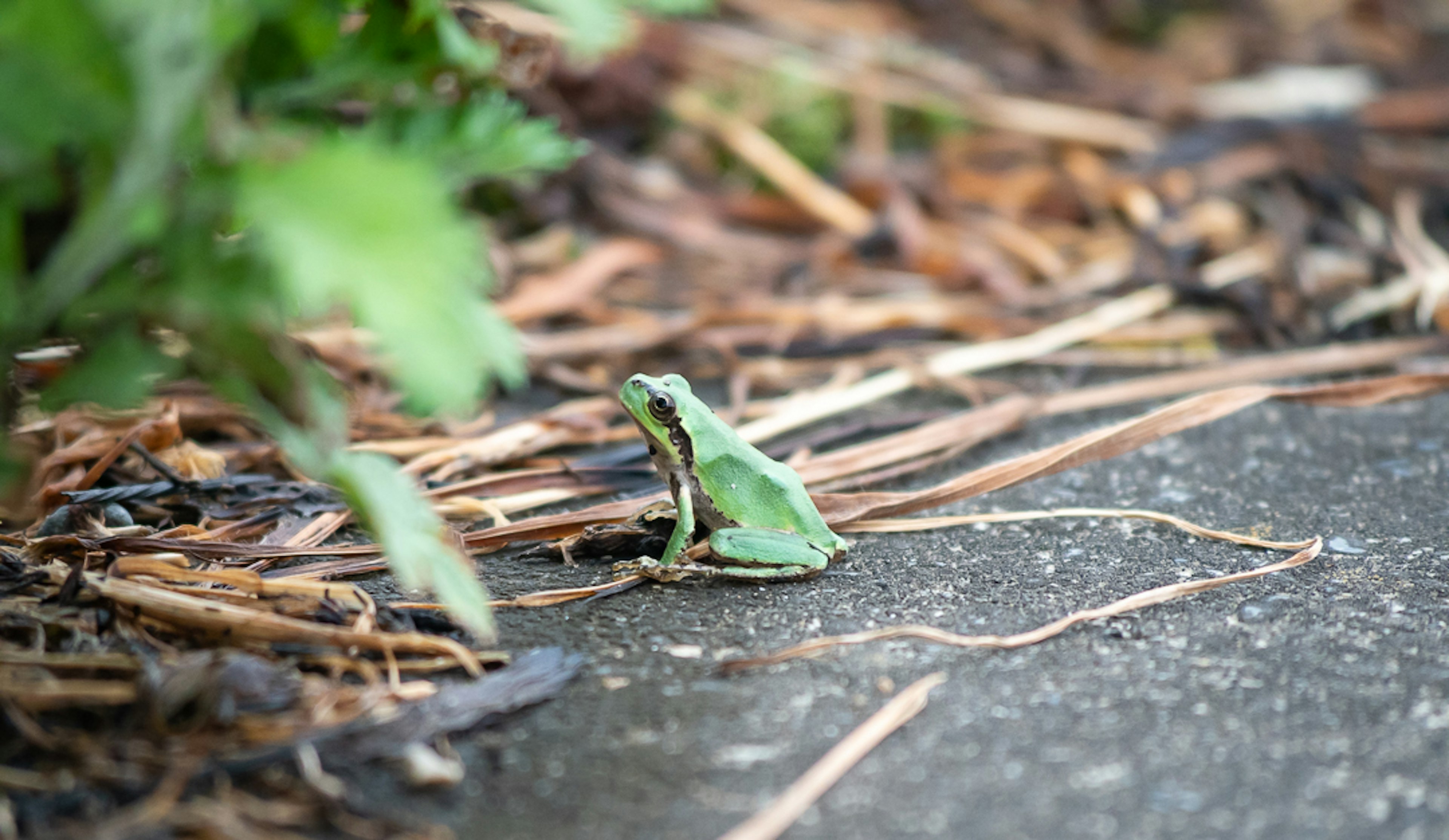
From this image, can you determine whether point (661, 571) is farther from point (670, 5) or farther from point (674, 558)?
point (670, 5)

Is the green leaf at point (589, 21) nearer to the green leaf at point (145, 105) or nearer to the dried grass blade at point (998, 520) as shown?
the green leaf at point (145, 105)

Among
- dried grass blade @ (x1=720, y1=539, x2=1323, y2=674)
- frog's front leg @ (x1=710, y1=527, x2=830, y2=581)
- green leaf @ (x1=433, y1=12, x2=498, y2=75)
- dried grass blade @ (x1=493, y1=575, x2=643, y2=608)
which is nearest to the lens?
green leaf @ (x1=433, y1=12, x2=498, y2=75)

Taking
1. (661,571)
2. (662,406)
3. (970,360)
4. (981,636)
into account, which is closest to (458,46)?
(662,406)

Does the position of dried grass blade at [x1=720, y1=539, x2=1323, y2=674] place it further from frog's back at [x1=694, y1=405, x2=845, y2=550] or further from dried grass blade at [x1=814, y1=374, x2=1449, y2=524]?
dried grass blade at [x1=814, y1=374, x2=1449, y2=524]

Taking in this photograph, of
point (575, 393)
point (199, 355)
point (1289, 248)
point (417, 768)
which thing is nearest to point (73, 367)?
point (199, 355)

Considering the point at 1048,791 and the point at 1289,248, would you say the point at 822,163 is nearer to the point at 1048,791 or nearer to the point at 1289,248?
the point at 1289,248

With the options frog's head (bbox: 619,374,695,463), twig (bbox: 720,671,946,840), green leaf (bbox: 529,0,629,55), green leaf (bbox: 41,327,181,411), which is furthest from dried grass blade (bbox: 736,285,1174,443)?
green leaf (bbox: 41,327,181,411)
